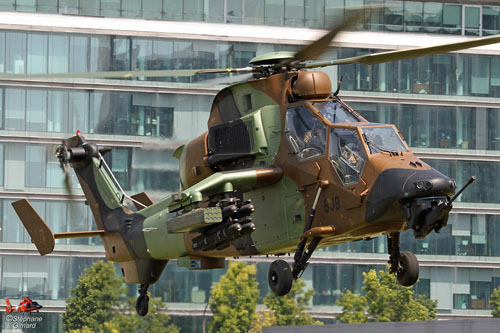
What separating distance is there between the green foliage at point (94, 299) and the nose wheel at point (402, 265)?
29.1 m

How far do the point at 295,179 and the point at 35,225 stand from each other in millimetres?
10826

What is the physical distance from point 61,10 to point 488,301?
116 feet

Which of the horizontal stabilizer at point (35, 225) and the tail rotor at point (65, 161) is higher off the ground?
the tail rotor at point (65, 161)

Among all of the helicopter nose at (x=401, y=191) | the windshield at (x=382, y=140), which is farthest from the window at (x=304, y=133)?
the helicopter nose at (x=401, y=191)

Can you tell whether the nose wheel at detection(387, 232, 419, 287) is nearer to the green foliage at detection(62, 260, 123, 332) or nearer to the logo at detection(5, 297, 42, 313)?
the green foliage at detection(62, 260, 123, 332)

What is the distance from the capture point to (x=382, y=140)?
84.1 ft

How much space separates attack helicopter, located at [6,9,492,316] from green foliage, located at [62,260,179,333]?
23753 mm

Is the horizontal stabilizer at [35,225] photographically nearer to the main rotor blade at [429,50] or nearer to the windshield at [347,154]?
the windshield at [347,154]

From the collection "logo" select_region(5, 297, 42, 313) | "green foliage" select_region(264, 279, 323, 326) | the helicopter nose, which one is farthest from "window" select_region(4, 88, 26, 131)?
the helicopter nose

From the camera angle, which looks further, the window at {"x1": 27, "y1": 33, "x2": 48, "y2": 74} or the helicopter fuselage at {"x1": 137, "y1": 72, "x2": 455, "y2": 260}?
the window at {"x1": 27, "y1": 33, "x2": 48, "y2": 74}

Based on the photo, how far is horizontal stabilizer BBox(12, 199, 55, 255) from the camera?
110ft

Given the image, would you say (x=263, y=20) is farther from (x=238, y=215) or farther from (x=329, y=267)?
(x=238, y=215)

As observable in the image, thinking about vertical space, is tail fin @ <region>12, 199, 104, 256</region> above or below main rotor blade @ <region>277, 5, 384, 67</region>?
below

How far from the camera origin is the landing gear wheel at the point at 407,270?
2661 centimetres
